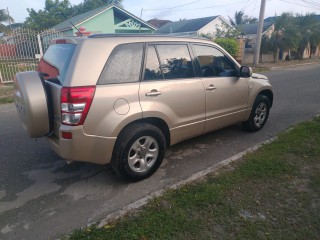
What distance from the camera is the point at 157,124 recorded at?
135 inches

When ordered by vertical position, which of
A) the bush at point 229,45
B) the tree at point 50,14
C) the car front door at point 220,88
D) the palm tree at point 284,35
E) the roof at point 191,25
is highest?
the tree at point 50,14

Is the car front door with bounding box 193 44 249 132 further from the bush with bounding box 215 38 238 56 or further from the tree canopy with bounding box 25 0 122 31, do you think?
the tree canopy with bounding box 25 0 122 31

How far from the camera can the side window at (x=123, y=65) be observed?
115 inches

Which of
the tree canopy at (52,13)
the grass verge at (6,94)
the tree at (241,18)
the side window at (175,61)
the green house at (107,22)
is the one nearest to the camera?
the side window at (175,61)

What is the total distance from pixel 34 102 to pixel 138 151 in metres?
1.32

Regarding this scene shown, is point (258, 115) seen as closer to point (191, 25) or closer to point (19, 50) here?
Result: point (19, 50)

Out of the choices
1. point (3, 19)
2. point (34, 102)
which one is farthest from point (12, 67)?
point (34, 102)

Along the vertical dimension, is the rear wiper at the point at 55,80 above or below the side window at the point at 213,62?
below

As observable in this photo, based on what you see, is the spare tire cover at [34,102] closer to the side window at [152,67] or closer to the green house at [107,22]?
the side window at [152,67]

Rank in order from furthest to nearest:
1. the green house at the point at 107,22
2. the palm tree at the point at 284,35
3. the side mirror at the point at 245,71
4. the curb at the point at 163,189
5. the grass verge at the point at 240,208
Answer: the palm tree at the point at 284,35 → the green house at the point at 107,22 → the side mirror at the point at 245,71 → the curb at the point at 163,189 → the grass verge at the point at 240,208

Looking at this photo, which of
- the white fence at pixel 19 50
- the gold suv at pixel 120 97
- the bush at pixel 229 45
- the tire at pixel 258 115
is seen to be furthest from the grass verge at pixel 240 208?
the bush at pixel 229 45

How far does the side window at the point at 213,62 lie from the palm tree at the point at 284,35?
61.3 ft

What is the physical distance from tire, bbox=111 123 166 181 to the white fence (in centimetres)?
1011

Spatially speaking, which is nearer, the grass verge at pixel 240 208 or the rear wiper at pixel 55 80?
the grass verge at pixel 240 208
